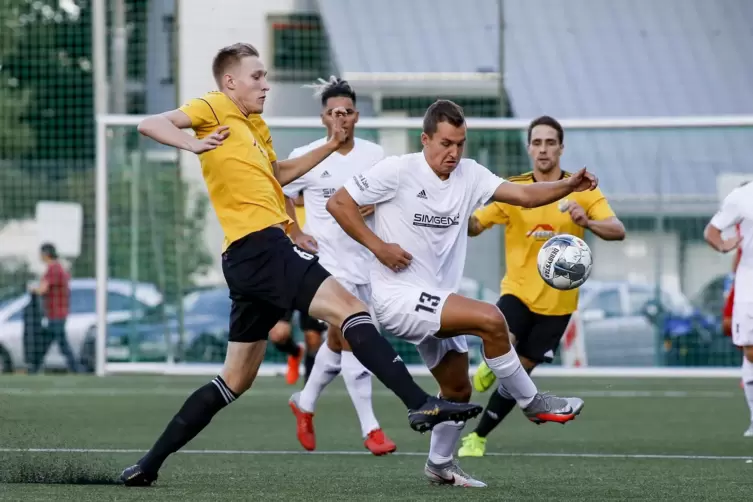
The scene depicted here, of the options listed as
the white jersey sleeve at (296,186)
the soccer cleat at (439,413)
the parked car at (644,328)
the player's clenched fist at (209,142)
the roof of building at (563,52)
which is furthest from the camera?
the roof of building at (563,52)

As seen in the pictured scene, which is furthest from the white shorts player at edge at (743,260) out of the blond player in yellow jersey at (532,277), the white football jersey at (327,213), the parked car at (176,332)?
the parked car at (176,332)

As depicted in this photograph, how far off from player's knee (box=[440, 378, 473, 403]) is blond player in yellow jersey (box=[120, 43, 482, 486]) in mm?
793

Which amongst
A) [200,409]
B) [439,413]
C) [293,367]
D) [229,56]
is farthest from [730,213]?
[293,367]

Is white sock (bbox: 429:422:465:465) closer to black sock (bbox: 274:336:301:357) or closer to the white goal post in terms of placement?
black sock (bbox: 274:336:301:357)

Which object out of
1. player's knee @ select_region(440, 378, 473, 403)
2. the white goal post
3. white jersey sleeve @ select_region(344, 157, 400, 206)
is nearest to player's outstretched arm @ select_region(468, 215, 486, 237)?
white jersey sleeve @ select_region(344, 157, 400, 206)

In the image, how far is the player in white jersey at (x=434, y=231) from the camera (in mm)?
6645

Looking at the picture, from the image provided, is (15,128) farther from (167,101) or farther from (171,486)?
(171,486)

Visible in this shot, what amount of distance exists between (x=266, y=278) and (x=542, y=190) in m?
1.41

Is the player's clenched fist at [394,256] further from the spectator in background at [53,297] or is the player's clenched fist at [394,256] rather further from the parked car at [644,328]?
the spectator in background at [53,297]

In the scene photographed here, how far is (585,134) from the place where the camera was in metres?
17.2

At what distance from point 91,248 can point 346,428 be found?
933 centimetres

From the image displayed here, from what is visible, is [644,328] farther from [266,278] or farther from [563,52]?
[266,278]

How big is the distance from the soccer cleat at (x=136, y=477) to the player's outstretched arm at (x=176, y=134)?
1.55 m

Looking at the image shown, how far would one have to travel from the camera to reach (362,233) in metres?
6.87
